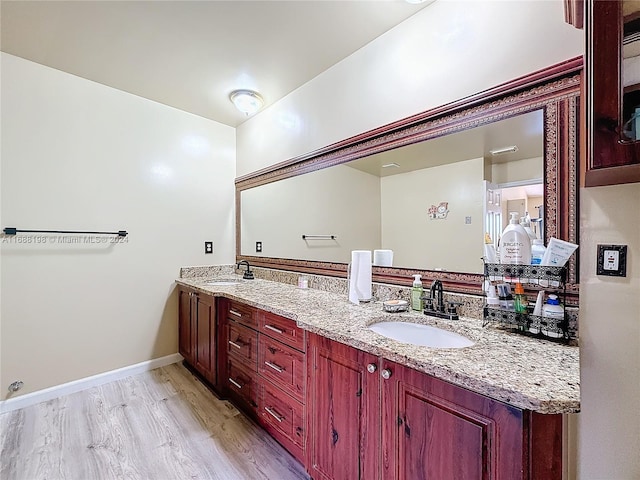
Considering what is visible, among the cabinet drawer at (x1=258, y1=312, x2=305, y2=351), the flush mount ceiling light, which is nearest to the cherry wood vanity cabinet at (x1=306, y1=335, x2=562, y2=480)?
the cabinet drawer at (x1=258, y1=312, x2=305, y2=351)

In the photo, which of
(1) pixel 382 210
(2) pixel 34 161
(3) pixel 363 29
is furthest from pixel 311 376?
(2) pixel 34 161

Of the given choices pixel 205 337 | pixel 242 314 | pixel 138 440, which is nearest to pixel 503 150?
pixel 242 314

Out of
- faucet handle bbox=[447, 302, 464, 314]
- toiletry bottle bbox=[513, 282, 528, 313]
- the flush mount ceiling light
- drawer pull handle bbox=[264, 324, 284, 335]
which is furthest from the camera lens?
the flush mount ceiling light

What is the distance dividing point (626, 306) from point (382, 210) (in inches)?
49.7

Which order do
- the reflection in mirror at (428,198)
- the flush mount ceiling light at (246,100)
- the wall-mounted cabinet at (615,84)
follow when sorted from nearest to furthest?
the wall-mounted cabinet at (615,84), the reflection in mirror at (428,198), the flush mount ceiling light at (246,100)

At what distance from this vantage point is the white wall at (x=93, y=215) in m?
2.12

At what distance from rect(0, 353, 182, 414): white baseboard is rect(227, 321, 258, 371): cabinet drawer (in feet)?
3.69

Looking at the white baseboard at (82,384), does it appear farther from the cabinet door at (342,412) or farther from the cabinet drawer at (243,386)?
the cabinet door at (342,412)

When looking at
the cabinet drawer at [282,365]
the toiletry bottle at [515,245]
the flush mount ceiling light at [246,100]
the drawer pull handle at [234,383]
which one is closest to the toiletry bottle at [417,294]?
the toiletry bottle at [515,245]

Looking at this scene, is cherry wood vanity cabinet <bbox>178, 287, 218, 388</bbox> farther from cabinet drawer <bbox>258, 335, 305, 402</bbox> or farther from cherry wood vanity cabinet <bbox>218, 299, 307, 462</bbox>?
cabinet drawer <bbox>258, 335, 305, 402</bbox>

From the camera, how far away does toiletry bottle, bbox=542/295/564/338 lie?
1.11 metres

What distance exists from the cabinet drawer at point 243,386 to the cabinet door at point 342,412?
0.58m

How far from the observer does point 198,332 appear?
2.47 m

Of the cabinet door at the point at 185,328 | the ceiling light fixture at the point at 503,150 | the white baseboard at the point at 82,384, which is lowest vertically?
the white baseboard at the point at 82,384
